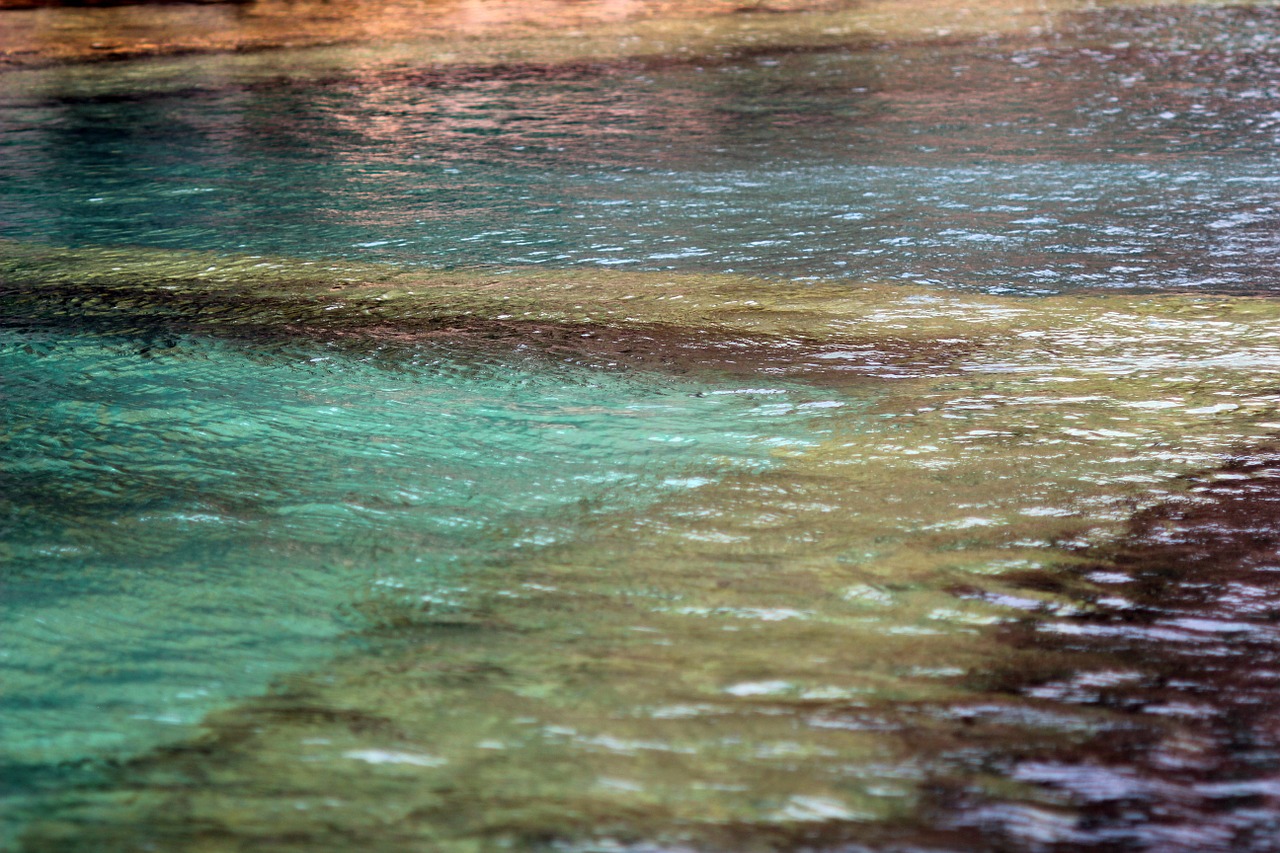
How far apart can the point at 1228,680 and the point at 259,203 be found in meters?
4.74

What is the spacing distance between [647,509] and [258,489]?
0.81m

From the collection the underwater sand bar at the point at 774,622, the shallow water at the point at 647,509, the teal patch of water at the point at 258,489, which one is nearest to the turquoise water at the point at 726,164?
the shallow water at the point at 647,509

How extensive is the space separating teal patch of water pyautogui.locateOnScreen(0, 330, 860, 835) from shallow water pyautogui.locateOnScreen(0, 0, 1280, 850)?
0.01 m

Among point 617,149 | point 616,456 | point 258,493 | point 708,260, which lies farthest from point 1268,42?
point 258,493

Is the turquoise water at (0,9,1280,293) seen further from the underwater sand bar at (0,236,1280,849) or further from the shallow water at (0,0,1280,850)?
the underwater sand bar at (0,236,1280,849)

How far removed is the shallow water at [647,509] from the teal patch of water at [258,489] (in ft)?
0.04

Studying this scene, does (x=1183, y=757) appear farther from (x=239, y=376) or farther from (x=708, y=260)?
(x=708, y=260)

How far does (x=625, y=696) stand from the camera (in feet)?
6.31

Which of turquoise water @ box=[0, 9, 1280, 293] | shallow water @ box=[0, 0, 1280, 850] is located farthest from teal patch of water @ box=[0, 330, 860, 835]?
turquoise water @ box=[0, 9, 1280, 293]

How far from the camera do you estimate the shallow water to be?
1.72m

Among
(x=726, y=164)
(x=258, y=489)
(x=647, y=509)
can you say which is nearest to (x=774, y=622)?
(x=647, y=509)

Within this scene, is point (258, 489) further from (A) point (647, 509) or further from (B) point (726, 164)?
(B) point (726, 164)

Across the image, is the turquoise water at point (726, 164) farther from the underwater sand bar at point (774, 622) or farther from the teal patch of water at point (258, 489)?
the teal patch of water at point (258, 489)

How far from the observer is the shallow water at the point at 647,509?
5.65 ft
